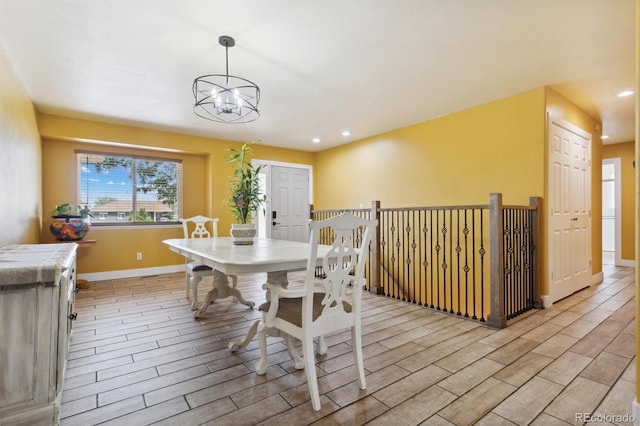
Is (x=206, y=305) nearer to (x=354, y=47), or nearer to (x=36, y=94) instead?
(x=354, y=47)

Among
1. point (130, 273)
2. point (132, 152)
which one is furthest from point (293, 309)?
point (132, 152)

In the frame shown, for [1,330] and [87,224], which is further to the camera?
[87,224]

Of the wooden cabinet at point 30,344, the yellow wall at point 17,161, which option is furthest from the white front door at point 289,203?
the wooden cabinet at point 30,344

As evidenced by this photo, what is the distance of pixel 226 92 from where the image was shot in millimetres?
3275

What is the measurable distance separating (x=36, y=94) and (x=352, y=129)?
159 inches

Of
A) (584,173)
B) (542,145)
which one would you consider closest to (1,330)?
(542,145)

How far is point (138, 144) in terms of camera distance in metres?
4.87

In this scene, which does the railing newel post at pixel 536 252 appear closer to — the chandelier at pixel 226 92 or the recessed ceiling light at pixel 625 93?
the recessed ceiling light at pixel 625 93

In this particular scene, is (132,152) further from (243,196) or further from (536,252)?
(536,252)

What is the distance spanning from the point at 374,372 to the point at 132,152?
5.03 metres

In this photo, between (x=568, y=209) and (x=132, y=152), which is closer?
(x=568, y=209)

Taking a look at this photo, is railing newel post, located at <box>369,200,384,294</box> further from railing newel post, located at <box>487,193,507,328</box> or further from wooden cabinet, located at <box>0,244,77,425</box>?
wooden cabinet, located at <box>0,244,77,425</box>

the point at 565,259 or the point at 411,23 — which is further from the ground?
the point at 411,23

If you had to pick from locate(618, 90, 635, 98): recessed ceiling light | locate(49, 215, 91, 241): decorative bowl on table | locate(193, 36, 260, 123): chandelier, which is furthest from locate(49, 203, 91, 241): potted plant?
locate(618, 90, 635, 98): recessed ceiling light
